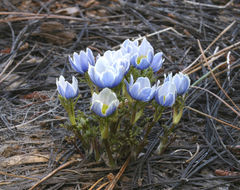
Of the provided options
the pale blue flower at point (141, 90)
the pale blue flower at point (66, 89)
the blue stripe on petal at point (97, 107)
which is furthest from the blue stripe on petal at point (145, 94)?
the pale blue flower at point (66, 89)

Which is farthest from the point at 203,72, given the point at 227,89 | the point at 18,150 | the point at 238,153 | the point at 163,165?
the point at 18,150

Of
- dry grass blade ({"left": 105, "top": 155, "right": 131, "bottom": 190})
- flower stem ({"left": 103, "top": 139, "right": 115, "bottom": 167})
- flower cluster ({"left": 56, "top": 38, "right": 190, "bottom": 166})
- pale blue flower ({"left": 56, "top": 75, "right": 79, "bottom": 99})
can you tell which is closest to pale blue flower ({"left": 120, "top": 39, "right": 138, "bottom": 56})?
flower cluster ({"left": 56, "top": 38, "right": 190, "bottom": 166})

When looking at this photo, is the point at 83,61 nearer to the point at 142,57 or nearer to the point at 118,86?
the point at 118,86

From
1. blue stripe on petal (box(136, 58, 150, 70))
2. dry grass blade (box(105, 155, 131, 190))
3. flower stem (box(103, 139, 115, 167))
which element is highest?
blue stripe on petal (box(136, 58, 150, 70))

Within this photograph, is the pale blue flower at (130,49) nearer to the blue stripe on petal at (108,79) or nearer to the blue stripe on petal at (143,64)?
the blue stripe on petal at (143,64)

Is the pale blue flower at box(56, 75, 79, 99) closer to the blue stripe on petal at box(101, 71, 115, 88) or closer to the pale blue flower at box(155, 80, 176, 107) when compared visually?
the blue stripe on petal at box(101, 71, 115, 88)

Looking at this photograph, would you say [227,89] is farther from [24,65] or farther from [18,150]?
[24,65]
